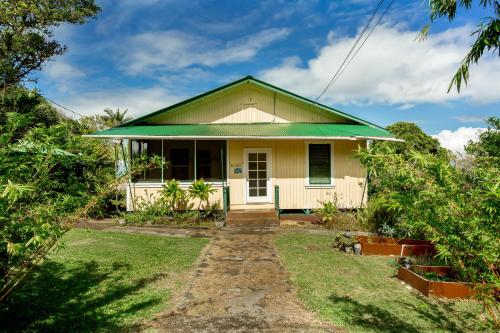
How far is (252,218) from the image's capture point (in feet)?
41.2

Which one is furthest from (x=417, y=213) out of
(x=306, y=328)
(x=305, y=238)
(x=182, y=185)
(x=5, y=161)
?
(x=182, y=185)

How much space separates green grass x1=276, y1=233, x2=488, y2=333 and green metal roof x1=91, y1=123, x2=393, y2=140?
19.1 ft

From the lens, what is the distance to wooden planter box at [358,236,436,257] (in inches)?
326

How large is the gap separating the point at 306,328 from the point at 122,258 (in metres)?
5.04

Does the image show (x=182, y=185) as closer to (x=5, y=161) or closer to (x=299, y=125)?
(x=299, y=125)

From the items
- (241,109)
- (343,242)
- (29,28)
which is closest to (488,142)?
(343,242)

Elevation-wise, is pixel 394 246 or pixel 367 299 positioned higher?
pixel 394 246

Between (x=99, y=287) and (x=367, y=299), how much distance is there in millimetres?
4584

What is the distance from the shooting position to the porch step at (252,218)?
1241cm

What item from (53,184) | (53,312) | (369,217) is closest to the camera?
(53,184)

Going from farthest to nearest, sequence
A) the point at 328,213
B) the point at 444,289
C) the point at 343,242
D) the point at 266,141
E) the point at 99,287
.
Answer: the point at 266,141 → the point at 328,213 → the point at 343,242 → the point at 99,287 → the point at 444,289

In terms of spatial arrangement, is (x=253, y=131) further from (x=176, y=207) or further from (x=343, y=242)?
(x=343, y=242)

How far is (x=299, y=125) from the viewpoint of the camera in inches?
592

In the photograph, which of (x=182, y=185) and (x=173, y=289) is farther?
(x=182, y=185)
